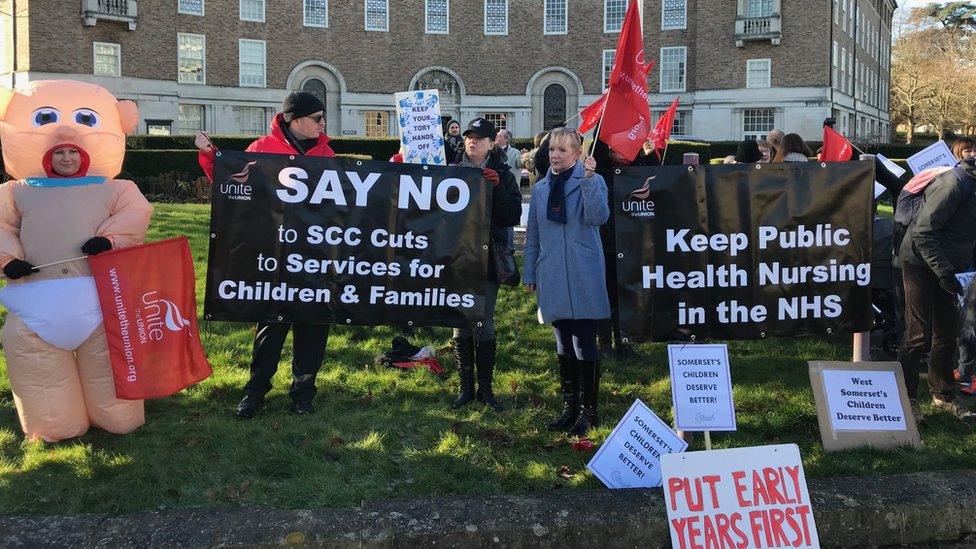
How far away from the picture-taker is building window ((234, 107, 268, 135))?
4103cm

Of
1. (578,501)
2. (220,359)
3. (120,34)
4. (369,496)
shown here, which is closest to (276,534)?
(369,496)

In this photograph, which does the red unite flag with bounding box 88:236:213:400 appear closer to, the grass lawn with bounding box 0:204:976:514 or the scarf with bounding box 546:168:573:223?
the grass lawn with bounding box 0:204:976:514

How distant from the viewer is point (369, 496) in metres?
4.07

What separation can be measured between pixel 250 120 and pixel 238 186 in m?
38.8

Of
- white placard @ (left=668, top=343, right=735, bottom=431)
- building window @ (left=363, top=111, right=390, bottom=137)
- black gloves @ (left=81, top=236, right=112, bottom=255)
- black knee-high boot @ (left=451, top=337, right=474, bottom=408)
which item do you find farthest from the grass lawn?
building window @ (left=363, top=111, right=390, bottom=137)

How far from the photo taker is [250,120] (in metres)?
41.5

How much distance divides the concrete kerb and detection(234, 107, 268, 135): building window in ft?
130

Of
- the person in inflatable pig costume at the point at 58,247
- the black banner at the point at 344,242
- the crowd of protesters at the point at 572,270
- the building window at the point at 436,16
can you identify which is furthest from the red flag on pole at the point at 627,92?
the building window at the point at 436,16

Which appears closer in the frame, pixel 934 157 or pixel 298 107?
pixel 298 107

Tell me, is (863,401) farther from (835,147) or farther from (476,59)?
(476,59)

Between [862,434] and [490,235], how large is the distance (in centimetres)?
260

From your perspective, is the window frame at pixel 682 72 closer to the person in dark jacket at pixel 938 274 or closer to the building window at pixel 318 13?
the building window at pixel 318 13

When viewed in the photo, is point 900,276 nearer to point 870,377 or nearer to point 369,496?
point 870,377

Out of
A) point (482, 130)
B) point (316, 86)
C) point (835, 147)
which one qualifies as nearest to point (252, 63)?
point (316, 86)
